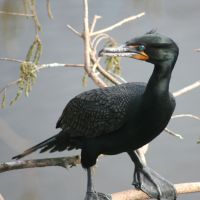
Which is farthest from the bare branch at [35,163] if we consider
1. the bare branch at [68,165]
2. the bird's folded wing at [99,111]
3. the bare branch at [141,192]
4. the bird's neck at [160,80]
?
the bird's neck at [160,80]

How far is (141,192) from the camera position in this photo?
3.01 meters

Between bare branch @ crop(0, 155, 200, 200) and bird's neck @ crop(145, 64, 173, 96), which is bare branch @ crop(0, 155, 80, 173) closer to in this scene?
bare branch @ crop(0, 155, 200, 200)

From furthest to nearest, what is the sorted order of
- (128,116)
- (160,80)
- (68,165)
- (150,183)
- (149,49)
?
1. (150,183)
2. (68,165)
3. (128,116)
4. (160,80)
5. (149,49)

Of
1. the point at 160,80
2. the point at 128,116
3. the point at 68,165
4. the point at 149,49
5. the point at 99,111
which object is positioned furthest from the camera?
the point at 68,165

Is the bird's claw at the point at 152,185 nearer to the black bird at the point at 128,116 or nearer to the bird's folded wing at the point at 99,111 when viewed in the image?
the black bird at the point at 128,116

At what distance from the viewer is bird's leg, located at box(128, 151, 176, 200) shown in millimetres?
3039

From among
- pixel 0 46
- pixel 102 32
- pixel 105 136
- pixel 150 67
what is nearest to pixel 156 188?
pixel 105 136

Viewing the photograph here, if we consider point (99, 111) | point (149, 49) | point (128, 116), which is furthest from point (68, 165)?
point (149, 49)

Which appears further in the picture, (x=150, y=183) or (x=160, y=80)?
(x=150, y=183)

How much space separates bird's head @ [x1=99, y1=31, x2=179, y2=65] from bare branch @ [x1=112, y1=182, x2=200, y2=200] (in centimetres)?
66

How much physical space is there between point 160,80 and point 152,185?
719 millimetres

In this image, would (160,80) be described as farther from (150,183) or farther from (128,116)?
(150,183)

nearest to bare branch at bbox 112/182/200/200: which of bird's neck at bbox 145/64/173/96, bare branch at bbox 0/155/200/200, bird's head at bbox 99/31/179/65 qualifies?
bare branch at bbox 0/155/200/200

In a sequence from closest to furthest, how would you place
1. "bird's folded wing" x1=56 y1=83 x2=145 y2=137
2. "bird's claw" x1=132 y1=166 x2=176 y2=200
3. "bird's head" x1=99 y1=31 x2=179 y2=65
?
"bird's head" x1=99 y1=31 x2=179 y2=65 → "bird's folded wing" x1=56 y1=83 x2=145 y2=137 → "bird's claw" x1=132 y1=166 x2=176 y2=200
